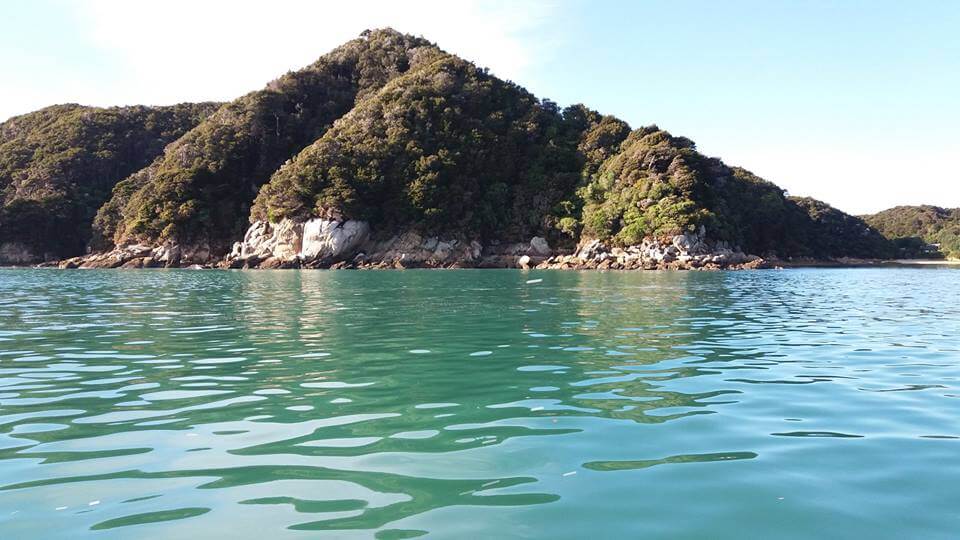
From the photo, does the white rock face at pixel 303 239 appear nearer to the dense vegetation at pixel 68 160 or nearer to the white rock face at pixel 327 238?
the white rock face at pixel 327 238

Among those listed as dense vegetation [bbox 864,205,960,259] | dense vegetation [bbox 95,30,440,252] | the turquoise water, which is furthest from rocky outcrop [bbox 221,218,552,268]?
dense vegetation [bbox 864,205,960,259]

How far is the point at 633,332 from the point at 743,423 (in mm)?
8409

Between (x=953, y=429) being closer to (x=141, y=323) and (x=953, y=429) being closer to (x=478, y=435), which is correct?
(x=478, y=435)

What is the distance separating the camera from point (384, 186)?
302 feet

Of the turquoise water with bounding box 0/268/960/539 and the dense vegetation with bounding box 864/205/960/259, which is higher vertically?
the dense vegetation with bounding box 864/205/960/259

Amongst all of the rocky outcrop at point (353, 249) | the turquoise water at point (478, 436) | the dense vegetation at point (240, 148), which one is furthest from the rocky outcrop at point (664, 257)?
the turquoise water at point (478, 436)

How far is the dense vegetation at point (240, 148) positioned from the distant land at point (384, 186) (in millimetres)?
342

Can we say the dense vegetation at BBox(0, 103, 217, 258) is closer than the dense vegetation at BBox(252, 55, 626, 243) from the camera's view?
No

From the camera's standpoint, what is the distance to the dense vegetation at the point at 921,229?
138m

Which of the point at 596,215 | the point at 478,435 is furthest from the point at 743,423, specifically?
the point at 596,215

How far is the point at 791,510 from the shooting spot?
4328 millimetres

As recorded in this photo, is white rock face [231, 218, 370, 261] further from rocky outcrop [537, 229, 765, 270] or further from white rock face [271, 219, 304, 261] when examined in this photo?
rocky outcrop [537, 229, 765, 270]

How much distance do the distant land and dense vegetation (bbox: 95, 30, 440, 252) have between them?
0.34 m

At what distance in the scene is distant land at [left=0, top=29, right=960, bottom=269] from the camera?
83.5 metres
